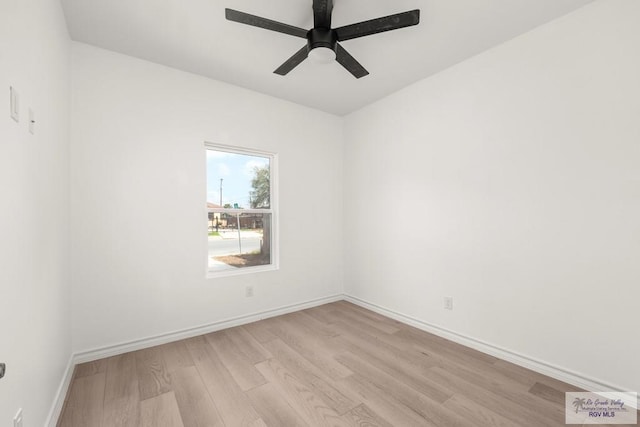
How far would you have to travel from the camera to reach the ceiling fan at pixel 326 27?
1704 mm

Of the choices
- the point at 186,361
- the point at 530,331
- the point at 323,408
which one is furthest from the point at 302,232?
Result: the point at 530,331

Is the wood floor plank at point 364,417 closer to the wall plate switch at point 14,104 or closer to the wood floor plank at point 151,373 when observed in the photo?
the wood floor plank at point 151,373

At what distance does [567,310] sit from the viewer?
206 centimetres

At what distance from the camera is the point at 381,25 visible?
5.82ft

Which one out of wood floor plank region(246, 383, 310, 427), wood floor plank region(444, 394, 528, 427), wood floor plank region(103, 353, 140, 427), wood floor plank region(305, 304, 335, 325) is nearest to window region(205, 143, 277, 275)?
wood floor plank region(305, 304, 335, 325)

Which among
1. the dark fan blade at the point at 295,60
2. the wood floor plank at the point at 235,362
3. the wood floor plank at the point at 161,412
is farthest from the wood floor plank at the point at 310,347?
the dark fan blade at the point at 295,60

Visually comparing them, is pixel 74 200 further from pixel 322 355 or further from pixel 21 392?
pixel 322 355

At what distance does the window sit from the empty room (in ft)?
0.09

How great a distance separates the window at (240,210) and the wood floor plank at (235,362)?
703 millimetres

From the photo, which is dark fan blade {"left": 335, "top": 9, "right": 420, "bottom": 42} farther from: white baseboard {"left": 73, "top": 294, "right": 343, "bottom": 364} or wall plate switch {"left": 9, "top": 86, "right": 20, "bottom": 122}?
white baseboard {"left": 73, "top": 294, "right": 343, "bottom": 364}

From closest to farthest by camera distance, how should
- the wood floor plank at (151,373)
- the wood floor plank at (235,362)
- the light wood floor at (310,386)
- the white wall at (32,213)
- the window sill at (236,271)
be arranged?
the white wall at (32,213) → the light wood floor at (310,386) → the wood floor plank at (151,373) → the wood floor plank at (235,362) → the window sill at (236,271)

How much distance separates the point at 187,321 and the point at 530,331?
317cm

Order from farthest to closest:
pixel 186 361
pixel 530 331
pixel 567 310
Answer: pixel 186 361, pixel 530 331, pixel 567 310

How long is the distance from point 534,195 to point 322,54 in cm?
202
